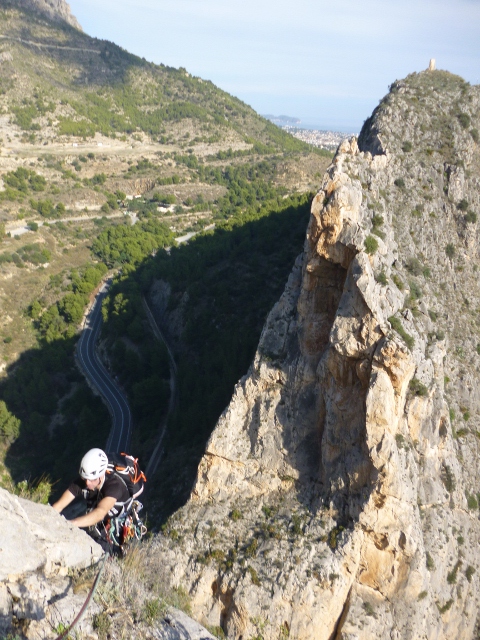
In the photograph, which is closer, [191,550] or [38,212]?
[191,550]

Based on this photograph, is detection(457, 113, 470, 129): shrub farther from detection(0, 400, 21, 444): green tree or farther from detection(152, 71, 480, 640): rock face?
detection(0, 400, 21, 444): green tree

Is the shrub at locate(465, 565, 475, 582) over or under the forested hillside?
under

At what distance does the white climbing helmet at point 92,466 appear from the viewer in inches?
336

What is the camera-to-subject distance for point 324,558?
18734mm

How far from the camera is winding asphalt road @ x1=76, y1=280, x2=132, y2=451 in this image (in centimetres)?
4025

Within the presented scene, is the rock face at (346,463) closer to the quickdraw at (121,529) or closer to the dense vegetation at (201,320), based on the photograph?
the dense vegetation at (201,320)

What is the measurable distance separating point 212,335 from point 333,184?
22.0 meters

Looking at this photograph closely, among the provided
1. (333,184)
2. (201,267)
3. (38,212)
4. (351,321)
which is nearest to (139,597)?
(351,321)

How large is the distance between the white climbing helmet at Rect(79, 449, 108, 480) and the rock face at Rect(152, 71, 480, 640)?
11.5 m

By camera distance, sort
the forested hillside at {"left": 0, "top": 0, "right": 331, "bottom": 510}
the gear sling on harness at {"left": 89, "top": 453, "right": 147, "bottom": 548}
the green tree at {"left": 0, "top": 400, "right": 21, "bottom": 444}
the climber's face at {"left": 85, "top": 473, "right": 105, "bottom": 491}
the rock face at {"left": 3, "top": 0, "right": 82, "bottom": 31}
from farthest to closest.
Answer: the rock face at {"left": 3, "top": 0, "right": 82, "bottom": 31} < the green tree at {"left": 0, "top": 400, "right": 21, "bottom": 444} < the forested hillside at {"left": 0, "top": 0, "right": 331, "bottom": 510} < the gear sling on harness at {"left": 89, "top": 453, "right": 147, "bottom": 548} < the climber's face at {"left": 85, "top": 473, "right": 105, "bottom": 491}

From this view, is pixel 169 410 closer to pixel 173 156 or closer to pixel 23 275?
pixel 23 275

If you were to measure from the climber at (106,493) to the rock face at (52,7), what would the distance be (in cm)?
Result: 16114

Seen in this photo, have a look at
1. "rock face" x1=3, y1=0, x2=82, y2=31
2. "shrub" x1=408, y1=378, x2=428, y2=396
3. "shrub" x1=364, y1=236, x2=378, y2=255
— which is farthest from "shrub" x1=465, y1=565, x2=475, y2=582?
"rock face" x1=3, y1=0, x2=82, y2=31

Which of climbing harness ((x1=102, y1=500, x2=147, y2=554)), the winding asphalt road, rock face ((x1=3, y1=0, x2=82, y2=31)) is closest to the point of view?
climbing harness ((x1=102, y1=500, x2=147, y2=554))
